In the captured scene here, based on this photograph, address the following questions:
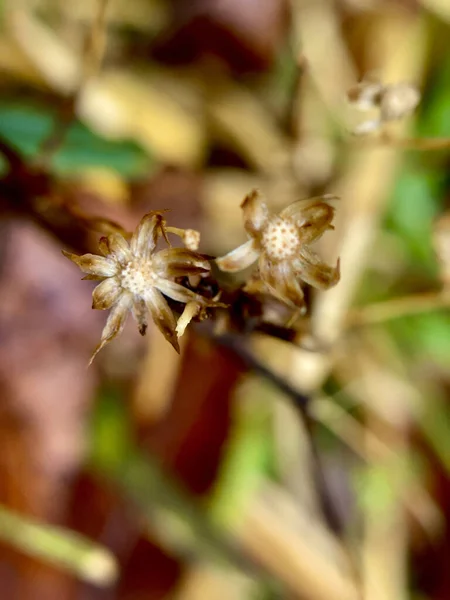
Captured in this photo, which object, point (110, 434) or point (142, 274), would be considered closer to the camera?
point (142, 274)

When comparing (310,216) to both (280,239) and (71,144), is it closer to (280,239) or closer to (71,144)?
(280,239)

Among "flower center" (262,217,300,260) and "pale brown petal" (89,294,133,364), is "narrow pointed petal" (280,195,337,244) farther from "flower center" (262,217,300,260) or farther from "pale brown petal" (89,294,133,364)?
"pale brown petal" (89,294,133,364)

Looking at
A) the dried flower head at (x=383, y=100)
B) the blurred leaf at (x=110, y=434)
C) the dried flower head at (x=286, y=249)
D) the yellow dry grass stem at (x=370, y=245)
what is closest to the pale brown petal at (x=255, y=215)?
the dried flower head at (x=286, y=249)

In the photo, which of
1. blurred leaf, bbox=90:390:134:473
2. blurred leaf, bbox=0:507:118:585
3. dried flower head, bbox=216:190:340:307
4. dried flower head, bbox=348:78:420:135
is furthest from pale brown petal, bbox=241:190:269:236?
blurred leaf, bbox=90:390:134:473

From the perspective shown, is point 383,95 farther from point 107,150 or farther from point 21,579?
point 21,579

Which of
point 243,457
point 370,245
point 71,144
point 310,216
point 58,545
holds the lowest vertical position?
point 58,545

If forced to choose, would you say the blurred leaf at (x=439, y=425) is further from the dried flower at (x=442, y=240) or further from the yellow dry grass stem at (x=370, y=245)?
the dried flower at (x=442, y=240)

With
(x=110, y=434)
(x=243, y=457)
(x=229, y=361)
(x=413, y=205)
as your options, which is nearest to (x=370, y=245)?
(x=413, y=205)
